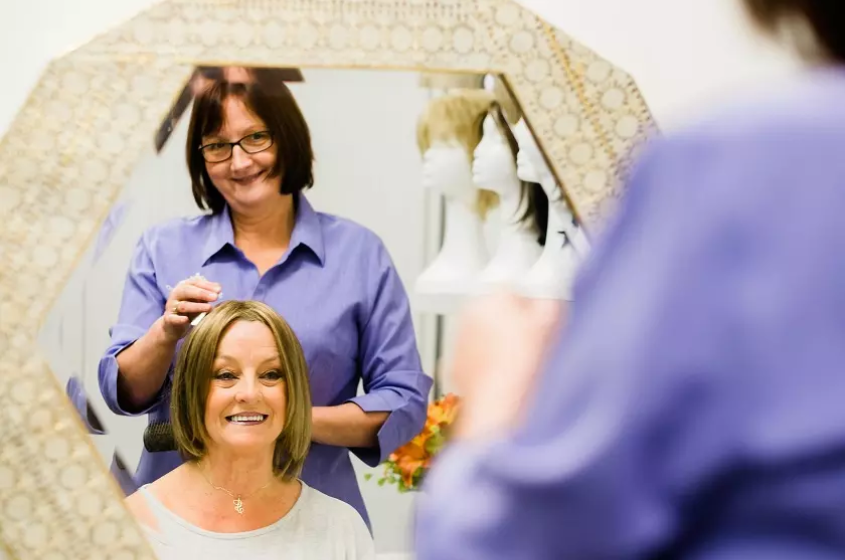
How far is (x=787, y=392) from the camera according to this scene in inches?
13.6

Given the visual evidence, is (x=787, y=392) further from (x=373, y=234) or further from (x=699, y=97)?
(x=699, y=97)

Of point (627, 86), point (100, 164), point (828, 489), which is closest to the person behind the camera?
point (828, 489)

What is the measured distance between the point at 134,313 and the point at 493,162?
432 mm

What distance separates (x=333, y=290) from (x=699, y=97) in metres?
0.57

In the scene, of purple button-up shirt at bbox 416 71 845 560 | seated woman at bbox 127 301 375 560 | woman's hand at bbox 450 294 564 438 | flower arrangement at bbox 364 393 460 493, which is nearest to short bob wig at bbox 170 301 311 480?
seated woman at bbox 127 301 375 560

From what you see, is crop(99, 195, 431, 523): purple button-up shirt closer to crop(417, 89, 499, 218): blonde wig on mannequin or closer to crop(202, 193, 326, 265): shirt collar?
crop(202, 193, 326, 265): shirt collar

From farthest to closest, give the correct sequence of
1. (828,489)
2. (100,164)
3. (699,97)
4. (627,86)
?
(699,97) → (627,86) → (100,164) → (828,489)

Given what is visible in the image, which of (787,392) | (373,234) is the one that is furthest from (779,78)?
(373,234)

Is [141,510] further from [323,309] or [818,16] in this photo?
[818,16]

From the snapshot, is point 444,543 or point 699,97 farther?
point 699,97

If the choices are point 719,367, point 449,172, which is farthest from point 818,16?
point 449,172

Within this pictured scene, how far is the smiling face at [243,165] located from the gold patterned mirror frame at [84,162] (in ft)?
0.20

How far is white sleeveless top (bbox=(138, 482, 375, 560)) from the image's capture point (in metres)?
1.16

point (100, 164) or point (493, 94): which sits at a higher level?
point (493, 94)
